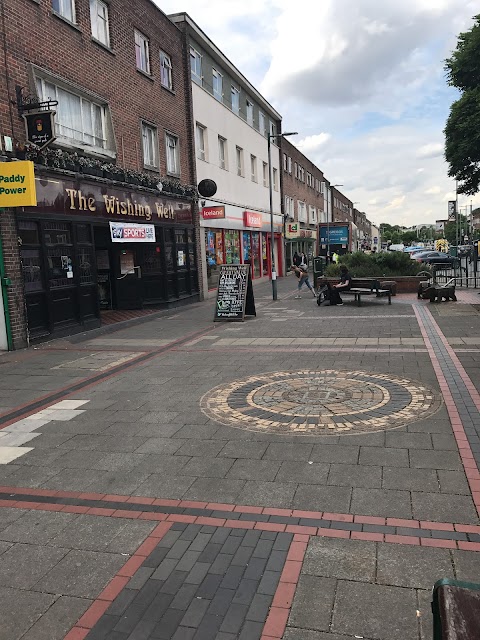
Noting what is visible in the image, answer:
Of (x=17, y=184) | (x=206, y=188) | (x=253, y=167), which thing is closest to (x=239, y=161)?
(x=253, y=167)

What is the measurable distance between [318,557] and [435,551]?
730 mm

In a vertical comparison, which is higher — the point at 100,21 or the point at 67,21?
the point at 100,21

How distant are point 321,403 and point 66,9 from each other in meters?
11.7

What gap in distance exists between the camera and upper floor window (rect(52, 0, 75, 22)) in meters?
12.1

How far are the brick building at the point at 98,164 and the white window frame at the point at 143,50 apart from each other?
56 mm

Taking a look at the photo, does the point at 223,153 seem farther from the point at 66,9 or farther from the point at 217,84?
the point at 66,9

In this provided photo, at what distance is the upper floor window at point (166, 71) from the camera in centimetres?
1764

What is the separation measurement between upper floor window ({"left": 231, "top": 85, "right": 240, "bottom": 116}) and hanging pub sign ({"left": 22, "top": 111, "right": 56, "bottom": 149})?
16.6 metres

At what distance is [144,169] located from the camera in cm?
1583

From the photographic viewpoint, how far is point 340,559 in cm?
323

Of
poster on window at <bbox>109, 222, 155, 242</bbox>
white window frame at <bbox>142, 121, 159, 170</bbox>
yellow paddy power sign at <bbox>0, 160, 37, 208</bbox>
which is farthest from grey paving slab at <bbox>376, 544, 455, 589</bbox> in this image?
white window frame at <bbox>142, 121, 159, 170</bbox>

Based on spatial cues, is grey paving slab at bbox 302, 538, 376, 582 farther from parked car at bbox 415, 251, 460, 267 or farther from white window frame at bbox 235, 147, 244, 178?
parked car at bbox 415, 251, 460, 267

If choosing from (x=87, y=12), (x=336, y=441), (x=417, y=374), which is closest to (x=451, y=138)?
(x=87, y=12)

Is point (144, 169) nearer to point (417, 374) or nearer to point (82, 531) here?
point (417, 374)
